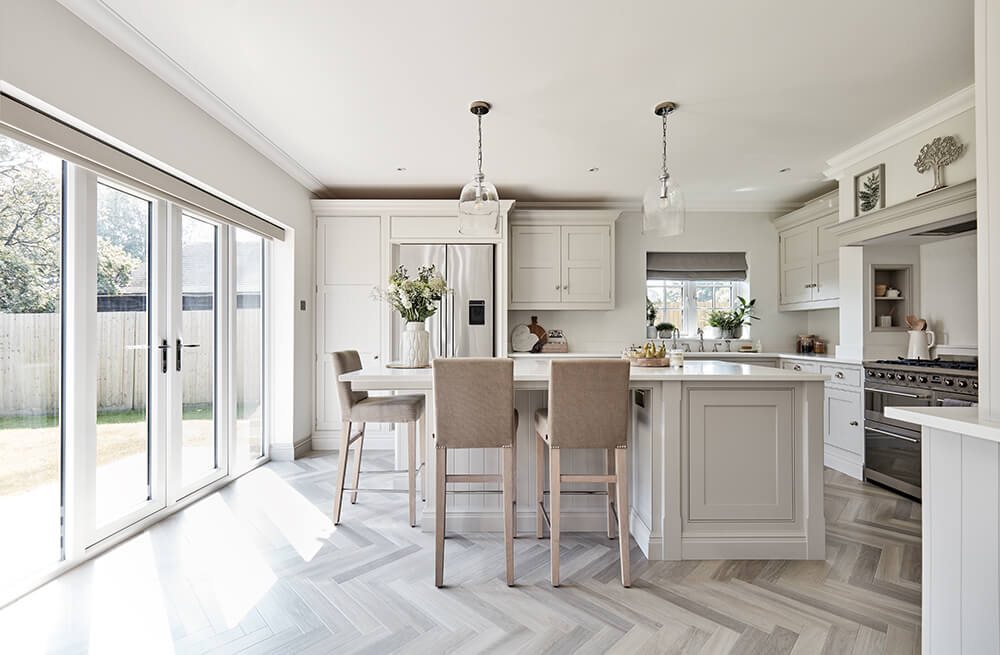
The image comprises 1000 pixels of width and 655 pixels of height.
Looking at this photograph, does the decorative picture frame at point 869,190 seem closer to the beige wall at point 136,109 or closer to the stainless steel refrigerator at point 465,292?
the stainless steel refrigerator at point 465,292

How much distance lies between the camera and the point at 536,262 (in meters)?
5.24

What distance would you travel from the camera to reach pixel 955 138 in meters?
2.97

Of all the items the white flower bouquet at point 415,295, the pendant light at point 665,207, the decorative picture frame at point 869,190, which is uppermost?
the decorative picture frame at point 869,190

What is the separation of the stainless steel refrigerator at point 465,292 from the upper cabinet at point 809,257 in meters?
3.09

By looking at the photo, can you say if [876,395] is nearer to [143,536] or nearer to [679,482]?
[679,482]

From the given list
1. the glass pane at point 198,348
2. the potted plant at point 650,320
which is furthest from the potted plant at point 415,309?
the potted plant at point 650,320

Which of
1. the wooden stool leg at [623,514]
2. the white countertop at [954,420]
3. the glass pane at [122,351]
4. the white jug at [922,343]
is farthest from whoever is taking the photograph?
the white jug at [922,343]

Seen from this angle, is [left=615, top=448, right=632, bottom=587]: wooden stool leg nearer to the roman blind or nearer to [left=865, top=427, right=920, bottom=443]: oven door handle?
[left=865, top=427, right=920, bottom=443]: oven door handle

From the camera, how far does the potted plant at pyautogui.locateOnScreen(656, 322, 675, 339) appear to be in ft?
18.5

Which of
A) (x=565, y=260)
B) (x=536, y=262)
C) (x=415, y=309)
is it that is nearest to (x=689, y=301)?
(x=565, y=260)

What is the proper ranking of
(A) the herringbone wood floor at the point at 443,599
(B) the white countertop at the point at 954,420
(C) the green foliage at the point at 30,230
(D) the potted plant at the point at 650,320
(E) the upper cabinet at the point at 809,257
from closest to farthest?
1. (B) the white countertop at the point at 954,420
2. (A) the herringbone wood floor at the point at 443,599
3. (C) the green foliage at the point at 30,230
4. (E) the upper cabinet at the point at 809,257
5. (D) the potted plant at the point at 650,320

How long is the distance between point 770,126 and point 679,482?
8.14ft

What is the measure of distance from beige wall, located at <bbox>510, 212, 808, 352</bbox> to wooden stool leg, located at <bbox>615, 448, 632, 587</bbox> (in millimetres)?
3430

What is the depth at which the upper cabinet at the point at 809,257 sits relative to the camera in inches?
179
